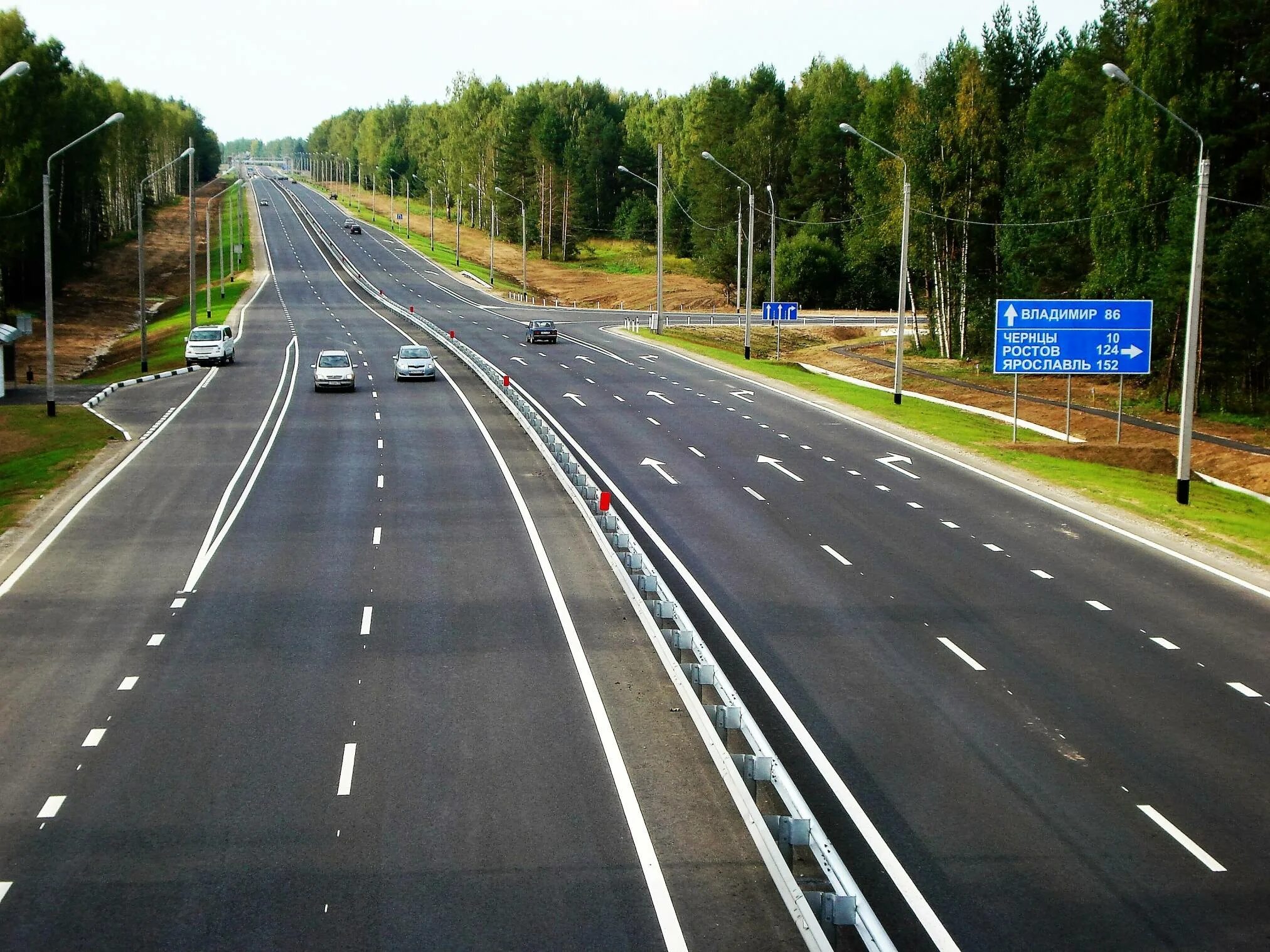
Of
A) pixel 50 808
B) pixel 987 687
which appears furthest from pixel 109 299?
pixel 987 687

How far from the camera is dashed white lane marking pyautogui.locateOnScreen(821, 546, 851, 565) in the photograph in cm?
2397

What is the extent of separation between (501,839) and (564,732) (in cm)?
306

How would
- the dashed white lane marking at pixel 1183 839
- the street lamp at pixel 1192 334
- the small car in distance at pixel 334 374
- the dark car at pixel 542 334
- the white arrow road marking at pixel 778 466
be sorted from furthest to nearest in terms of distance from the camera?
1. the dark car at pixel 542 334
2. the small car in distance at pixel 334 374
3. the white arrow road marking at pixel 778 466
4. the street lamp at pixel 1192 334
5. the dashed white lane marking at pixel 1183 839

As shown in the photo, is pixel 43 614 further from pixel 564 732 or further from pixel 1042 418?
pixel 1042 418

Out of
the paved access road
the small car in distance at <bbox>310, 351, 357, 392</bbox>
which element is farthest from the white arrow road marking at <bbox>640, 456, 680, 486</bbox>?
the small car in distance at <bbox>310, 351, 357, 392</bbox>

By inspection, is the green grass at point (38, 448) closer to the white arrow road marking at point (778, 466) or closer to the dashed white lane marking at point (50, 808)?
the dashed white lane marking at point (50, 808)

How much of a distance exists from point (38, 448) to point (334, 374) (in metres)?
14.0

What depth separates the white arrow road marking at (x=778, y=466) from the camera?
3278 centimetres

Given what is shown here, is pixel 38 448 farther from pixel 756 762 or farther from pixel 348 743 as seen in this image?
pixel 756 762

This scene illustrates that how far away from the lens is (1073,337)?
1599 inches

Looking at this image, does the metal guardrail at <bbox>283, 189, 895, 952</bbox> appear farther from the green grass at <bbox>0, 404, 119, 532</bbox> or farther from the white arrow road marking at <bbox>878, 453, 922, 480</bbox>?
the green grass at <bbox>0, 404, 119, 532</bbox>

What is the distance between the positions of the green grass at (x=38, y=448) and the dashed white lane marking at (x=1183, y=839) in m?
22.2

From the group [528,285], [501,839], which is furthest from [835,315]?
[501,839]

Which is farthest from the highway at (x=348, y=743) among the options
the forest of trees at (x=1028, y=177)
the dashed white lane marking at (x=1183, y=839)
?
the forest of trees at (x=1028, y=177)
